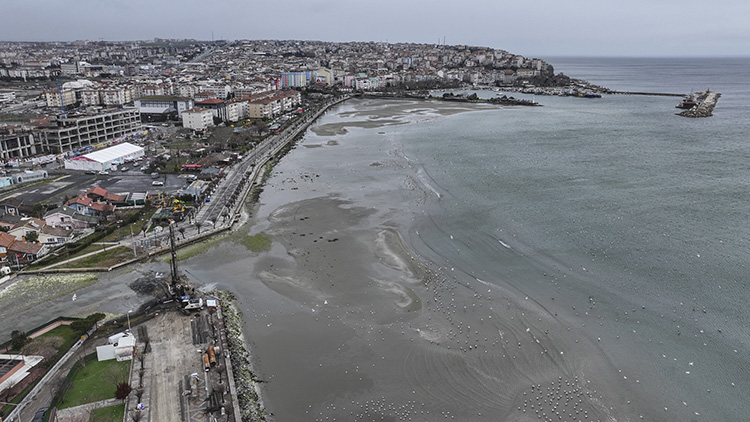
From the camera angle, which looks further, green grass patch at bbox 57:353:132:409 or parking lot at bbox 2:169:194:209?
parking lot at bbox 2:169:194:209

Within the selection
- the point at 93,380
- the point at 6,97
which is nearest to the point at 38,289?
the point at 93,380

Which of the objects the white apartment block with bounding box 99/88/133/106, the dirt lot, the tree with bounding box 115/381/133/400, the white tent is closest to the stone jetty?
the white tent

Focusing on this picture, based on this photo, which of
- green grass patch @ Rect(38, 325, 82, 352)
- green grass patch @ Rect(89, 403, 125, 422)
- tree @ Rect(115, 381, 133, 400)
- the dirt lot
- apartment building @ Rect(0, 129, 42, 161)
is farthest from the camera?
apartment building @ Rect(0, 129, 42, 161)


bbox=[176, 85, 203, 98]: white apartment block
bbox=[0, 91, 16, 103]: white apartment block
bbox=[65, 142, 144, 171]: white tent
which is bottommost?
bbox=[65, 142, 144, 171]: white tent

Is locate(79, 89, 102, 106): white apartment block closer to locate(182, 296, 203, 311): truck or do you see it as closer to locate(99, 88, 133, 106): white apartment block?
locate(99, 88, 133, 106): white apartment block

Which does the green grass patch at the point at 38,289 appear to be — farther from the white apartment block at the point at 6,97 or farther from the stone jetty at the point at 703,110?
the stone jetty at the point at 703,110

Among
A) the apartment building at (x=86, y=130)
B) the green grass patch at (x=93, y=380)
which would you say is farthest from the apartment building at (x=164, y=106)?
the green grass patch at (x=93, y=380)

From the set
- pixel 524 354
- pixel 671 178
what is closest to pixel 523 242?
pixel 524 354
